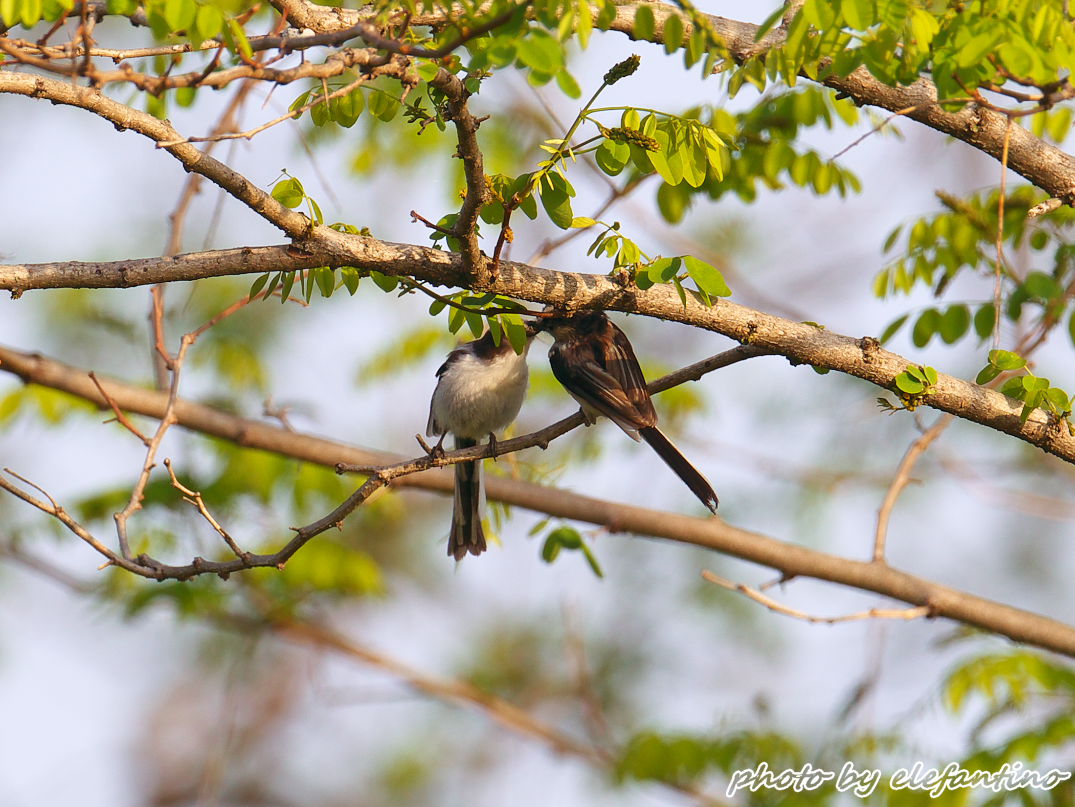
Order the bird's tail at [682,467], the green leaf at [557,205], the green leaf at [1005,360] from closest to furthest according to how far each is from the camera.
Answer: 1. the green leaf at [557,205]
2. the green leaf at [1005,360]
3. the bird's tail at [682,467]

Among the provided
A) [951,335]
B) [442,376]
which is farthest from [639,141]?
[442,376]

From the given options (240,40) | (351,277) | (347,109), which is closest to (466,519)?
(351,277)

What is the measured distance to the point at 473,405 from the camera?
6.13m

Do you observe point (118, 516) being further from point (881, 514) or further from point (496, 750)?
point (496, 750)

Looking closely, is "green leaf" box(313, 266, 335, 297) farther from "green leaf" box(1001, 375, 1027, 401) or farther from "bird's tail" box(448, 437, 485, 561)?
"bird's tail" box(448, 437, 485, 561)

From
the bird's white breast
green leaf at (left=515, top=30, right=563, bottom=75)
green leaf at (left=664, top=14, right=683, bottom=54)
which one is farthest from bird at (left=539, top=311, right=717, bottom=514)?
green leaf at (left=515, top=30, right=563, bottom=75)

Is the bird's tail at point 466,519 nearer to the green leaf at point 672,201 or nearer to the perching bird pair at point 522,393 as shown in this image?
the perching bird pair at point 522,393

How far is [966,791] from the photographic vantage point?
509cm

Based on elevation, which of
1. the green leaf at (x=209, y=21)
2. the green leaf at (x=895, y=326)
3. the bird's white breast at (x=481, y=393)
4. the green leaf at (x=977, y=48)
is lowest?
the bird's white breast at (x=481, y=393)

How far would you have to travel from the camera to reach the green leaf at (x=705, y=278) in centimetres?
328

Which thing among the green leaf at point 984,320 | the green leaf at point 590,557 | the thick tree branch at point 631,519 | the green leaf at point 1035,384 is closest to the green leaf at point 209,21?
the green leaf at point 1035,384

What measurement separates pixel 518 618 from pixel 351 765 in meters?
3.63

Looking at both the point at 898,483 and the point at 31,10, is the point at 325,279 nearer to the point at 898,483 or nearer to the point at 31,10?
the point at 31,10

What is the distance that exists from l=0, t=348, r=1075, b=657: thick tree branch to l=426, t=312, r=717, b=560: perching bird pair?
32cm
